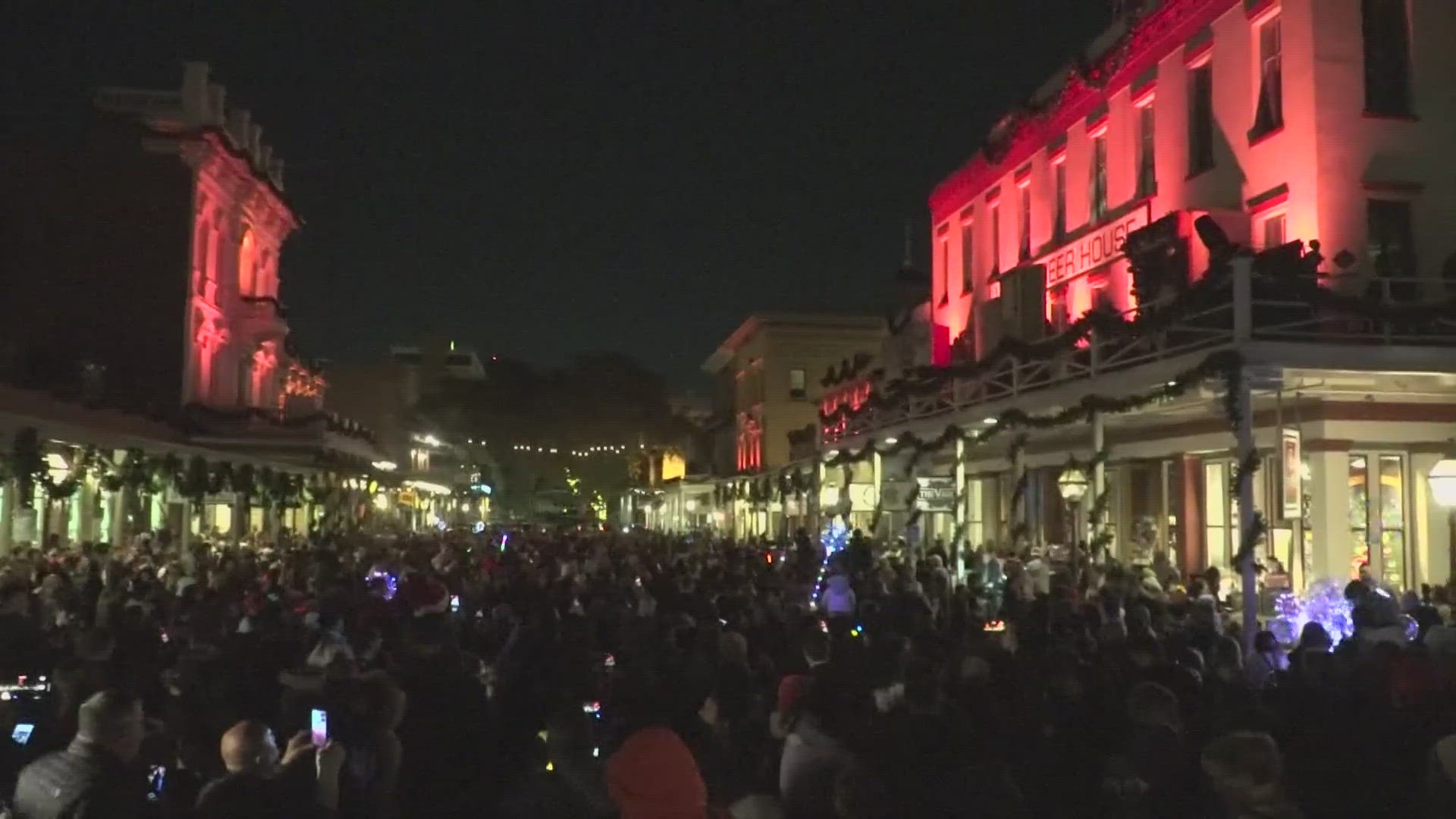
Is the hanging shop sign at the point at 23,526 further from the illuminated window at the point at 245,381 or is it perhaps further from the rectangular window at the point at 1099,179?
the rectangular window at the point at 1099,179

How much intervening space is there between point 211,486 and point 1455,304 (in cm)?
2064

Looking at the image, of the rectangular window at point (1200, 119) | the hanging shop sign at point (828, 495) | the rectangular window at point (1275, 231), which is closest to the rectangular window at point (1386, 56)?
the rectangular window at point (1275, 231)

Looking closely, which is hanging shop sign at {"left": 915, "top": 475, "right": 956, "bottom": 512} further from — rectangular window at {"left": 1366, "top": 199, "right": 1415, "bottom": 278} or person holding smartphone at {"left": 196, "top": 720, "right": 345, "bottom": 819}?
person holding smartphone at {"left": 196, "top": 720, "right": 345, "bottom": 819}

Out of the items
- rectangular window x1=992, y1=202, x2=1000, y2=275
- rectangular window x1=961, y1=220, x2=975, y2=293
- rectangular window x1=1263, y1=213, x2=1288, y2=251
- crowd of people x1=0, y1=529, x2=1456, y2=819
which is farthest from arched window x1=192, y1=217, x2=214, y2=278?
rectangular window x1=1263, y1=213, x2=1288, y2=251

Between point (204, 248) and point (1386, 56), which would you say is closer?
point (1386, 56)

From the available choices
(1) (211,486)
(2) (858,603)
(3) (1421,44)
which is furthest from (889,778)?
(1) (211,486)

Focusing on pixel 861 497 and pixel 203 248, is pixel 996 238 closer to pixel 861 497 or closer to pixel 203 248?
pixel 861 497

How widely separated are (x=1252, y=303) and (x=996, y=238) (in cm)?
1669

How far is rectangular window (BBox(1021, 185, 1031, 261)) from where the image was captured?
26802 millimetres

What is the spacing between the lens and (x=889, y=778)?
20.0 ft

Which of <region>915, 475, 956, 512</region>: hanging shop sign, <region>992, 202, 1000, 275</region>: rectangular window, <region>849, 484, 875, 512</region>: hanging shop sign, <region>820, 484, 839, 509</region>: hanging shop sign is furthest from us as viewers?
<region>820, 484, 839, 509</region>: hanging shop sign

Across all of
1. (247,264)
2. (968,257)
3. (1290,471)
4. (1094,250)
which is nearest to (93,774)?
(1290,471)

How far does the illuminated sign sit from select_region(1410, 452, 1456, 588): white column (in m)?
5.86

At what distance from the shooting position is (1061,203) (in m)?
25.4
